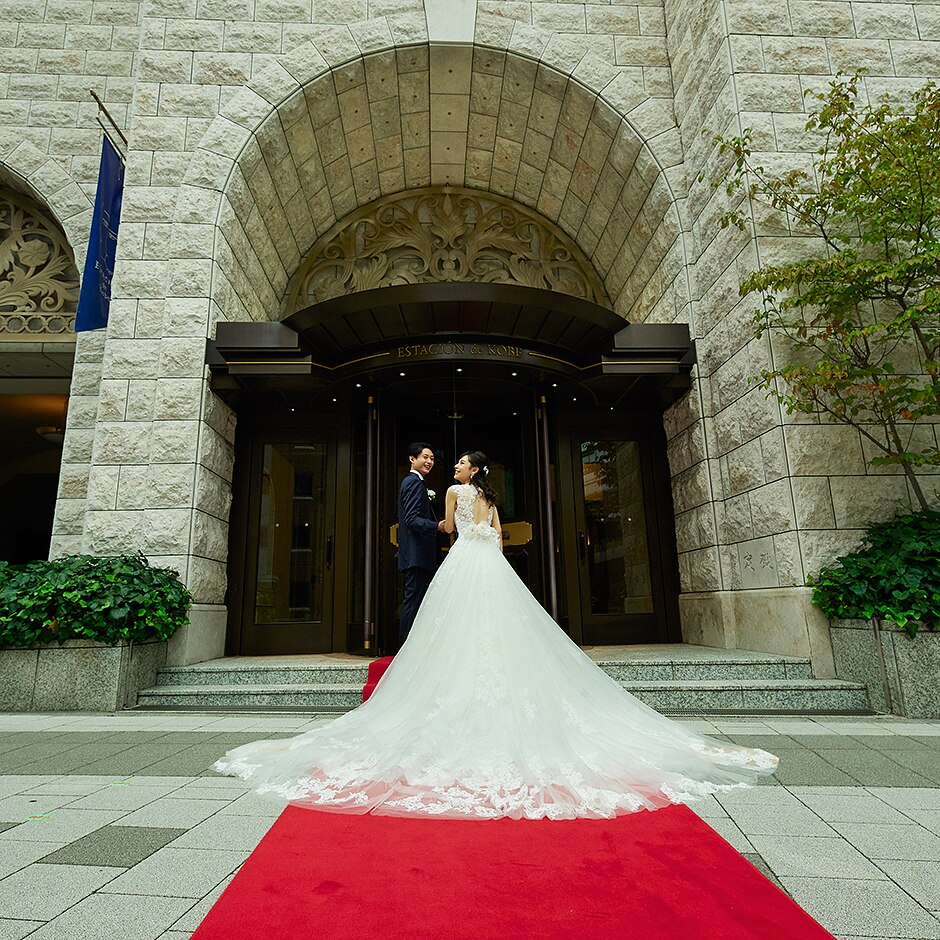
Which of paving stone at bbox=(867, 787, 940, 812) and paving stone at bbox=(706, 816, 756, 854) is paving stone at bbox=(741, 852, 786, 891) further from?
paving stone at bbox=(867, 787, 940, 812)

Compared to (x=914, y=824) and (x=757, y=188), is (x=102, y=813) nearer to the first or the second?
(x=914, y=824)

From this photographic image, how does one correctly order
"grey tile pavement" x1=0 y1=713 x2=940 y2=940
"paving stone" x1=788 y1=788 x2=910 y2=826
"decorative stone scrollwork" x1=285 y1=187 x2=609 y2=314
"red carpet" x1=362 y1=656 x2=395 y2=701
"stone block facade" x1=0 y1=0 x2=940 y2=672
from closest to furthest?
"grey tile pavement" x1=0 y1=713 x2=940 y2=940
"paving stone" x1=788 y1=788 x2=910 y2=826
"red carpet" x1=362 y1=656 x2=395 y2=701
"stone block facade" x1=0 y1=0 x2=940 y2=672
"decorative stone scrollwork" x1=285 y1=187 x2=609 y2=314

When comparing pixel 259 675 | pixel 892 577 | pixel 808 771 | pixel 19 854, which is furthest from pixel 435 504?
pixel 19 854

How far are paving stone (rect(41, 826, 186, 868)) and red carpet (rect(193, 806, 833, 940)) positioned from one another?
44 cm

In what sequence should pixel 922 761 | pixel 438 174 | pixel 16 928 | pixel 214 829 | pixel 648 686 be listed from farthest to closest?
pixel 438 174
pixel 648 686
pixel 922 761
pixel 214 829
pixel 16 928

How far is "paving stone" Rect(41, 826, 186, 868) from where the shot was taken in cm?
210

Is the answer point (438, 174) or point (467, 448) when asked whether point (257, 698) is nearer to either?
point (467, 448)

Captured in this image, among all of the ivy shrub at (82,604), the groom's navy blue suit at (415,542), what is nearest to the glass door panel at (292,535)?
the ivy shrub at (82,604)

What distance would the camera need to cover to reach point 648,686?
16.3 feet

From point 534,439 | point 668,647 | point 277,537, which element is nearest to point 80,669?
point 277,537

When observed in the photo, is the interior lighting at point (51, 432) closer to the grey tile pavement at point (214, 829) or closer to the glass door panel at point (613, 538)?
the grey tile pavement at point (214, 829)

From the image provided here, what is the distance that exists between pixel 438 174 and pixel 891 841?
31.3 ft

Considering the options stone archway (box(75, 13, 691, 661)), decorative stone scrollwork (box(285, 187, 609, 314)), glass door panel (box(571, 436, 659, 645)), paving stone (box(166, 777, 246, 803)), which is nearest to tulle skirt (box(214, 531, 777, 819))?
paving stone (box(166, 777, 246, 803))

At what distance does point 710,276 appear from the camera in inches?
265
